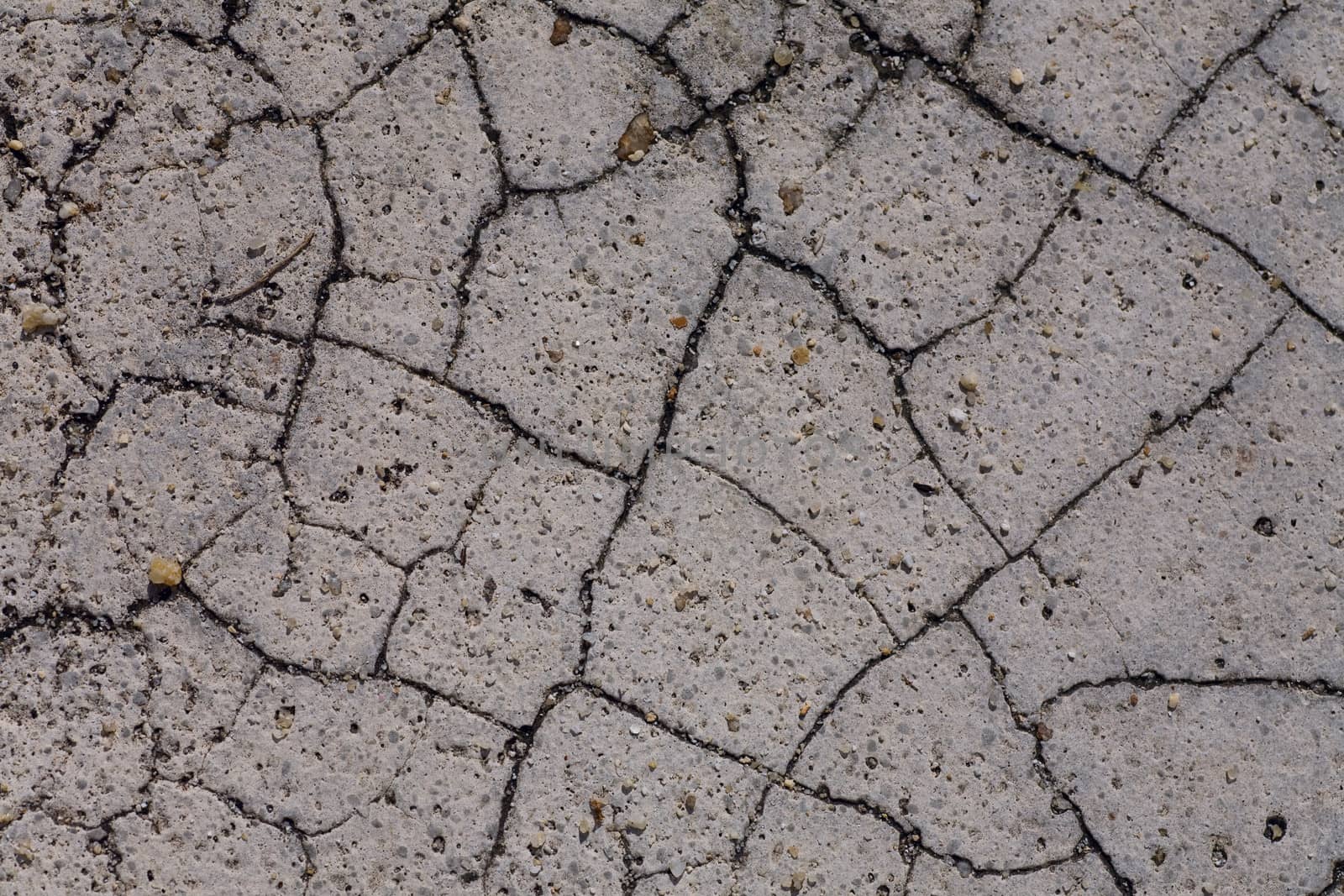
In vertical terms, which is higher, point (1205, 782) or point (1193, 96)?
point (1193, 96)

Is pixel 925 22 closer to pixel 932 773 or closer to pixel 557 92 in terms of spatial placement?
pixel 557 92

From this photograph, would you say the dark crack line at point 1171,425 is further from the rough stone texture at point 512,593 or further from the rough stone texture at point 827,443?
the rough stone texture at point 512,593

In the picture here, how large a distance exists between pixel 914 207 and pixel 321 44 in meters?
1.18

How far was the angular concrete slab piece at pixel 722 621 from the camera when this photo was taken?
218 cm

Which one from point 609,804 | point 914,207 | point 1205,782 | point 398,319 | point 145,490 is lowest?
point 145,490

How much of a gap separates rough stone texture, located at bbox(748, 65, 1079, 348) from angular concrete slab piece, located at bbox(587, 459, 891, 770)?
1.53ft

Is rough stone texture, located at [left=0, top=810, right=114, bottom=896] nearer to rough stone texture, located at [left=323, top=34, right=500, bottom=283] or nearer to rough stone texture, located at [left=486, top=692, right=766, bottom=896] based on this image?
rough stone texture, located at [left=486, top=692, right=766, bottom=896]

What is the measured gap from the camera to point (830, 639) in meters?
2.19

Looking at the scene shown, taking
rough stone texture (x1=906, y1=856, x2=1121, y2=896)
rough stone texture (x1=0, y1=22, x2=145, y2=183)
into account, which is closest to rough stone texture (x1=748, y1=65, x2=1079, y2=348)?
rough stone texture (x1=906, y1=856, x2=1121, y2=896)

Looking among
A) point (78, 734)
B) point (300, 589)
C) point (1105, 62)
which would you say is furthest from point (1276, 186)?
point (78, 734)

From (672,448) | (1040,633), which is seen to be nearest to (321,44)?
(672,448)

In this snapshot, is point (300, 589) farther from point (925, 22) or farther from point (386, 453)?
point (925, 22)

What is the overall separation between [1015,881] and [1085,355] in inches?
39.6

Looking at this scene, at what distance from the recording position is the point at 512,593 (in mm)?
2176
